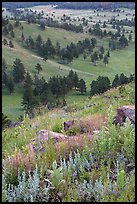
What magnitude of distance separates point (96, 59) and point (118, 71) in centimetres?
1413

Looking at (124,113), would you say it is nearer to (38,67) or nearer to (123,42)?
(38,67)

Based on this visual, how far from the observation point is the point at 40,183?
5.03 m

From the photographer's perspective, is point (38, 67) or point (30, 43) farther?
point (30, 43)

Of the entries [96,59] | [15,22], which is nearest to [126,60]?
[96,59]

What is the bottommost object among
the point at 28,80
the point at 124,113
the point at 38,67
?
the point at 28,80

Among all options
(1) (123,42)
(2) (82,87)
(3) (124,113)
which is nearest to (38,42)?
(1) (123,42)

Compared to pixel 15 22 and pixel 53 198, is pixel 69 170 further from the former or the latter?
pixel 15 22

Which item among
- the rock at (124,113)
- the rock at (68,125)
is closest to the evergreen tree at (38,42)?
the rock at (68,125)

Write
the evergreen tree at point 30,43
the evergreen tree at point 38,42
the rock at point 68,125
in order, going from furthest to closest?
the evergreen tree at point 30,43
the evergreen tree at point 38,42
the rock at point 68,125

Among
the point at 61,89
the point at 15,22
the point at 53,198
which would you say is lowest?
the point at 61,89

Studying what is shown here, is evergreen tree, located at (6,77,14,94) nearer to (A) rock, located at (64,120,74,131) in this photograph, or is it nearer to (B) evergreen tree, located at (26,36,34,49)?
(B) evergreen tree, located at (26,36,34,49)

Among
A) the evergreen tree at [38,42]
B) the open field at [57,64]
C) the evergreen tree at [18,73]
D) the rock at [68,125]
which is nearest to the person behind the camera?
the rock at [68,125]

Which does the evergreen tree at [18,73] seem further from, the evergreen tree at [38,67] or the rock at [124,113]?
the rock at [124,113]

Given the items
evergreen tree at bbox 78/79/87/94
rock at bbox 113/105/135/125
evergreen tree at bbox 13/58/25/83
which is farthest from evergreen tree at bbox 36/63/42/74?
rock at bbox 113/105/135/125
